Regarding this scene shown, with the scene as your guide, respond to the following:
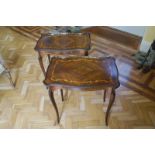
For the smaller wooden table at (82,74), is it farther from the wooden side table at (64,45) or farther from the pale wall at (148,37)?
the pale wall at (148,37)

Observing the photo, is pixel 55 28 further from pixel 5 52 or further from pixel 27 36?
pixel 5 52

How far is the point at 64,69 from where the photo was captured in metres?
1.55

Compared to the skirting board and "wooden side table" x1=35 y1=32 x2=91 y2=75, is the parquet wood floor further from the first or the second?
"wooden side table" x1=35 y1=32 x2=91 y2=75

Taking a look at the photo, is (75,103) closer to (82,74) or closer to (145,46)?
(82,74)

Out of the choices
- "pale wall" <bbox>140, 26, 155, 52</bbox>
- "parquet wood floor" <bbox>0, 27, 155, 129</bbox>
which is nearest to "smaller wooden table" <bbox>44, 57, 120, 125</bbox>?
"parquet wood floor" <bbox>0, 27, 155, 129</bbox>

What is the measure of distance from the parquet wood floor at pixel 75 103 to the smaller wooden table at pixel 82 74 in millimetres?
494

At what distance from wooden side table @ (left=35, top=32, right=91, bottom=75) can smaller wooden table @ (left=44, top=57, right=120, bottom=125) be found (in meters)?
0.28

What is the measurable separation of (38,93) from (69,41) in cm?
78

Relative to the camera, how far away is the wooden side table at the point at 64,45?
193cm

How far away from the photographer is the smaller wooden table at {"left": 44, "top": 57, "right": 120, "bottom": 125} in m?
1.41


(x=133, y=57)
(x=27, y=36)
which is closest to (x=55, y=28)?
(x=27, y=36)

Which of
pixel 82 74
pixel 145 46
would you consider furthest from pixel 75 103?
pixel 145 46

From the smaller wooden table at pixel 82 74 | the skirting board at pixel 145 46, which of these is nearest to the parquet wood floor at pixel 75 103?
A: the skirting board at pixel 145 46

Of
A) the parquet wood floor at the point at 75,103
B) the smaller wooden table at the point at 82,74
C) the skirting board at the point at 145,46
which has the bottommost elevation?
the parquet wood floor at the point at 75,103
